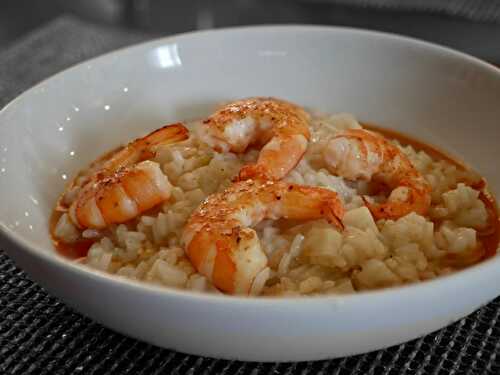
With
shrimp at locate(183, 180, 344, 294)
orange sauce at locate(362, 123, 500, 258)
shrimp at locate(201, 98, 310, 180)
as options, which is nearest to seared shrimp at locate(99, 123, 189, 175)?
shrimp at locate(201, 98, 310, 180)

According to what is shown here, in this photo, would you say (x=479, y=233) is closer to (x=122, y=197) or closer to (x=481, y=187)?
(x=481, y=187)

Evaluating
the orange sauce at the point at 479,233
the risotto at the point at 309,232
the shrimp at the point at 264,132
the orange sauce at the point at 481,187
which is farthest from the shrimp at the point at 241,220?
the orange sauce at the point at 481,187

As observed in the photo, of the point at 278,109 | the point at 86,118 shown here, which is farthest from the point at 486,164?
the point at 86,118

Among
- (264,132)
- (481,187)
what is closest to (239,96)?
(264,132)

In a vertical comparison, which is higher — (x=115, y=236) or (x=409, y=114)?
(x=409, y=114)

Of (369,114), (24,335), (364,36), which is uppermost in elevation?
A: (364,36)

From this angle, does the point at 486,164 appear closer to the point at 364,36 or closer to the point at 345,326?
the point at 364,36
